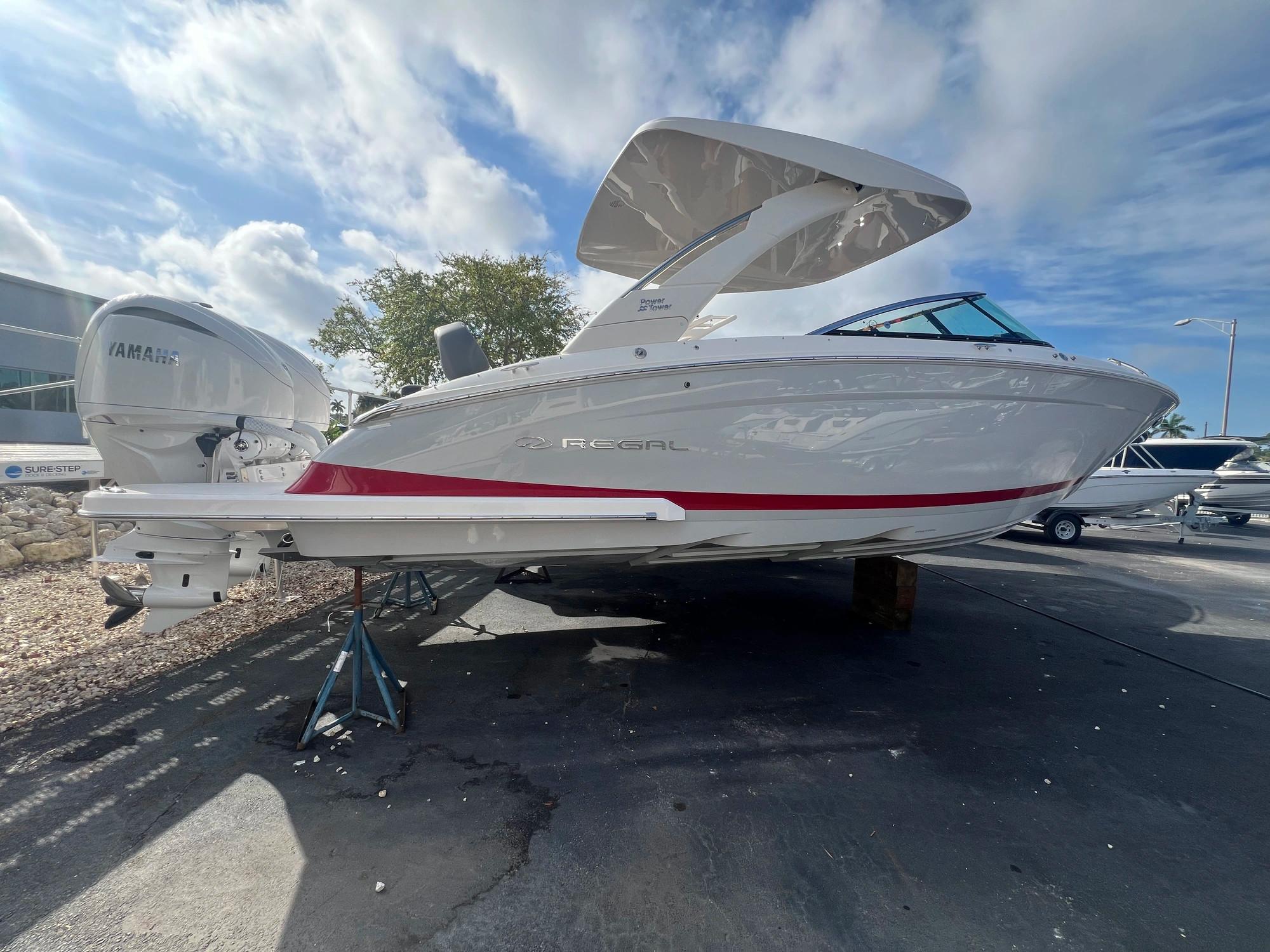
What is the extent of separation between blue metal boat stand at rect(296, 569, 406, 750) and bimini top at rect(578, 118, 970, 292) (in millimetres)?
2593

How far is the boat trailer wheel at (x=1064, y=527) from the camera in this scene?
8.66 meters

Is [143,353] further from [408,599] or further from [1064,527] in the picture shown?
[1064,527]

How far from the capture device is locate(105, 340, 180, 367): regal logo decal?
2832 mm

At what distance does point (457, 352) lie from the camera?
10.9 feet

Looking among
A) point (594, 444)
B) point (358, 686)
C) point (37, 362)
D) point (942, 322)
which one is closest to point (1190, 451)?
point (942, 322)

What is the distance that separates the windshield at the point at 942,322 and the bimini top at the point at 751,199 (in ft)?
2.14

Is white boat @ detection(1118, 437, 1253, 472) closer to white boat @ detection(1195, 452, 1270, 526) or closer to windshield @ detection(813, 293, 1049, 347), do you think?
white boat @ detection(1195, 452, 1270, 526)

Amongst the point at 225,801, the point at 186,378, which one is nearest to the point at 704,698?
the point at 225,801

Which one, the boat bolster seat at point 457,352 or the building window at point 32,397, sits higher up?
the building window at point 32,397

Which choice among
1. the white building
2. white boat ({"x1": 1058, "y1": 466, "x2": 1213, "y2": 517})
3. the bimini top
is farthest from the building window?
white boat ({"x1": 1058, "y1": 466, "x2": 1213, "y2": 517})

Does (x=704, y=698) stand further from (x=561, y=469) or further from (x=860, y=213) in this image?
(x=860, y=213)

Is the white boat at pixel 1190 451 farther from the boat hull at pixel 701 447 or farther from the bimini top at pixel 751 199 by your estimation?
the boat hull at pixel 701 447

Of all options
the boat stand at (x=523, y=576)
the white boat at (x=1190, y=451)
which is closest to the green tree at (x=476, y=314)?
the boat stand at (x=523, y=576)

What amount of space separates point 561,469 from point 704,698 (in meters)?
1.54
